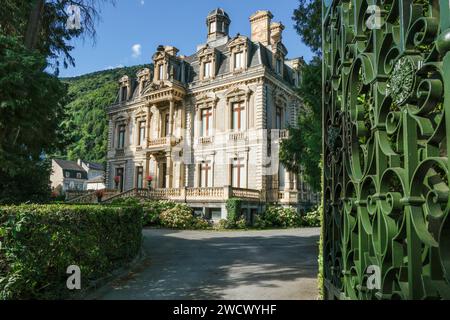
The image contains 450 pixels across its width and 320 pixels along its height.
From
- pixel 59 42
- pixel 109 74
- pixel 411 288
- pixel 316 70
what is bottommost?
pixel 411 288

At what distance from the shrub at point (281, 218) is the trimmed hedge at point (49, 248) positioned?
59.1 ft

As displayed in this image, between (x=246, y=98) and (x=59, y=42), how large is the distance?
51.7 feet

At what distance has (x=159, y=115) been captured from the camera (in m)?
33.3

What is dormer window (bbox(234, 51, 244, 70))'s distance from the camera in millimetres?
29203

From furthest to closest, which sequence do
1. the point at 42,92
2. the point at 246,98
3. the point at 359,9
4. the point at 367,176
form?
1. the point at 246,98
2. the point at 42,92
3. the point at 359,9
4. the point at 367,176

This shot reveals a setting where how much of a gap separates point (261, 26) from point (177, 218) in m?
19.3

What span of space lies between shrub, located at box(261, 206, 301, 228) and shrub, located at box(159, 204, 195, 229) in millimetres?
5292

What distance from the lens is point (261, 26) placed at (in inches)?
1298

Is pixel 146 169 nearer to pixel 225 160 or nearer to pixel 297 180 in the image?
pixel 225 160

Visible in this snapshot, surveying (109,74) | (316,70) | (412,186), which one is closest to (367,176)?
(412,186)

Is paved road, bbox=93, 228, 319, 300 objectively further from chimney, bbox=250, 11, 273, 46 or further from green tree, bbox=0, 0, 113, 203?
chimney, bbox=250, 11, 273, 46

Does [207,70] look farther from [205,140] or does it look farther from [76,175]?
[76,175]

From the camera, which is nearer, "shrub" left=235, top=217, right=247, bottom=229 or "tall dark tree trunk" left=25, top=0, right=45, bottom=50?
"tall dark tree trunk" left=25, top=0, right=45, bottom=50

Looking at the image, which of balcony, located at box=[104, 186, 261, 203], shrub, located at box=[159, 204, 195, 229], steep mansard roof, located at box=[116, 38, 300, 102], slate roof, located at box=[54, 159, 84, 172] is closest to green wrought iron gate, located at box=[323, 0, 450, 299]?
shrub, located at box=[159, 204, 195, 229]
